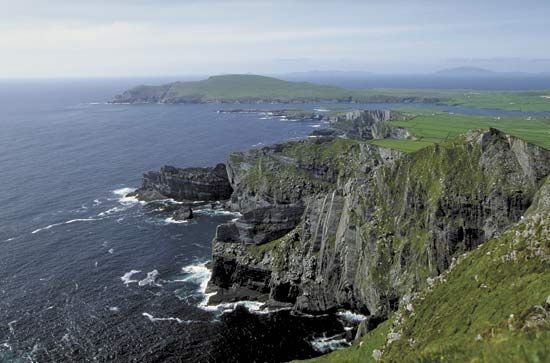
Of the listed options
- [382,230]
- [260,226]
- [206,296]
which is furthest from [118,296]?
[382,230]

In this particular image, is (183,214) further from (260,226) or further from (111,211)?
(260,226)

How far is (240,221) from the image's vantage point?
370 ft

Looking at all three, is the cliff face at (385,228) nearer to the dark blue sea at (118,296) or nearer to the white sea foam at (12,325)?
the dark blue sea at (118,296)

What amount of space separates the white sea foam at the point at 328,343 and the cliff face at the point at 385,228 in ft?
24.2

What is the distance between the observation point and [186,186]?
16962 cm

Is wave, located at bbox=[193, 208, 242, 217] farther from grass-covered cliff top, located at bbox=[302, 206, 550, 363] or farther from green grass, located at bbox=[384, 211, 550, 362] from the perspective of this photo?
green grass, located at bbox=[384, 211, 550, 362]

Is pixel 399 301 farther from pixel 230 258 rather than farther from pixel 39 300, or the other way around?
pixel 39 300

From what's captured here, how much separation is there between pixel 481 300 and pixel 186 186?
126 meters

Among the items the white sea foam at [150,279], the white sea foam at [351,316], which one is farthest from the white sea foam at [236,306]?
the white sea foam at [150,279]

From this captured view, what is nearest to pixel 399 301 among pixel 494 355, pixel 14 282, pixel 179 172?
pixel 494 355

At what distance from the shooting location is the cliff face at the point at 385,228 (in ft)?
270

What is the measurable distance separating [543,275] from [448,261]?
30673 mm

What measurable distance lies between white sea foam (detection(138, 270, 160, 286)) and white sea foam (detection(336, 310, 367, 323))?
40986 mm

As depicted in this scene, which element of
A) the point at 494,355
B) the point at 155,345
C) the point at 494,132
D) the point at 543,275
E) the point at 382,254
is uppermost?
the point at 494,132
